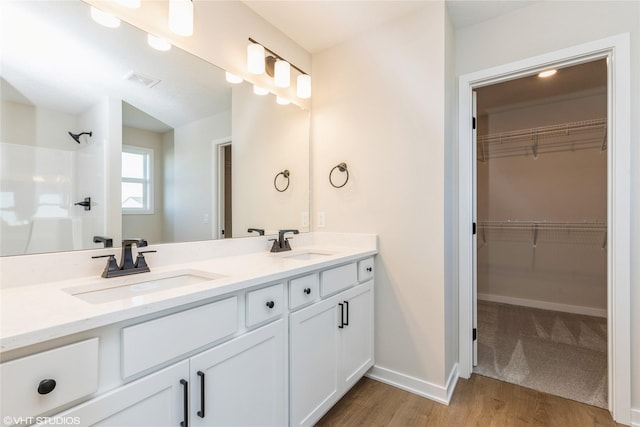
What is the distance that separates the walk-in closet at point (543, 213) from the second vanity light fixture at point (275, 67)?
2.03 m

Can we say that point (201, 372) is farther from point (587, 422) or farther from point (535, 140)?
point (535, 140)

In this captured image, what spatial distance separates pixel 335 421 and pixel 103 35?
2147 millimetres

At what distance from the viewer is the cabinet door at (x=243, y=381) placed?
3.15ft

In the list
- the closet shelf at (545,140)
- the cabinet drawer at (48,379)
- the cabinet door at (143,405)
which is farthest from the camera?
the closet shelf at (545,140)

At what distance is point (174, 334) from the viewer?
35.0 inches

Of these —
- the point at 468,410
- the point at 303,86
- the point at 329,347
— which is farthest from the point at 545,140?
the point at 329,347

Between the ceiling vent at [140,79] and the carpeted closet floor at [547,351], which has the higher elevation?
the ceiling vent at [140,79]

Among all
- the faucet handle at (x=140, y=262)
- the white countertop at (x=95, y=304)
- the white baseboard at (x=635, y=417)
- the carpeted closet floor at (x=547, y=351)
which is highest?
the faucet handle at (x=140, y=262)

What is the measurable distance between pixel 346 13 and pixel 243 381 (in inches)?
83.0

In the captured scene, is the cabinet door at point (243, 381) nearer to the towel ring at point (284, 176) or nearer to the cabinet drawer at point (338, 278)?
the cabinet drawer at point (338, 278)

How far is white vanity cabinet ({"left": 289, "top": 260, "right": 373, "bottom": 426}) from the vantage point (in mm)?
1365

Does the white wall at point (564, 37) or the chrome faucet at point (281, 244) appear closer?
the white wall at point (564, 37)

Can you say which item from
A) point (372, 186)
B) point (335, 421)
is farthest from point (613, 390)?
point (372, 186)

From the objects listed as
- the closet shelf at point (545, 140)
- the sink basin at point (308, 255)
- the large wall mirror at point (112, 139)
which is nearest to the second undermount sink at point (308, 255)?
the sink basin at point (308, 255)
